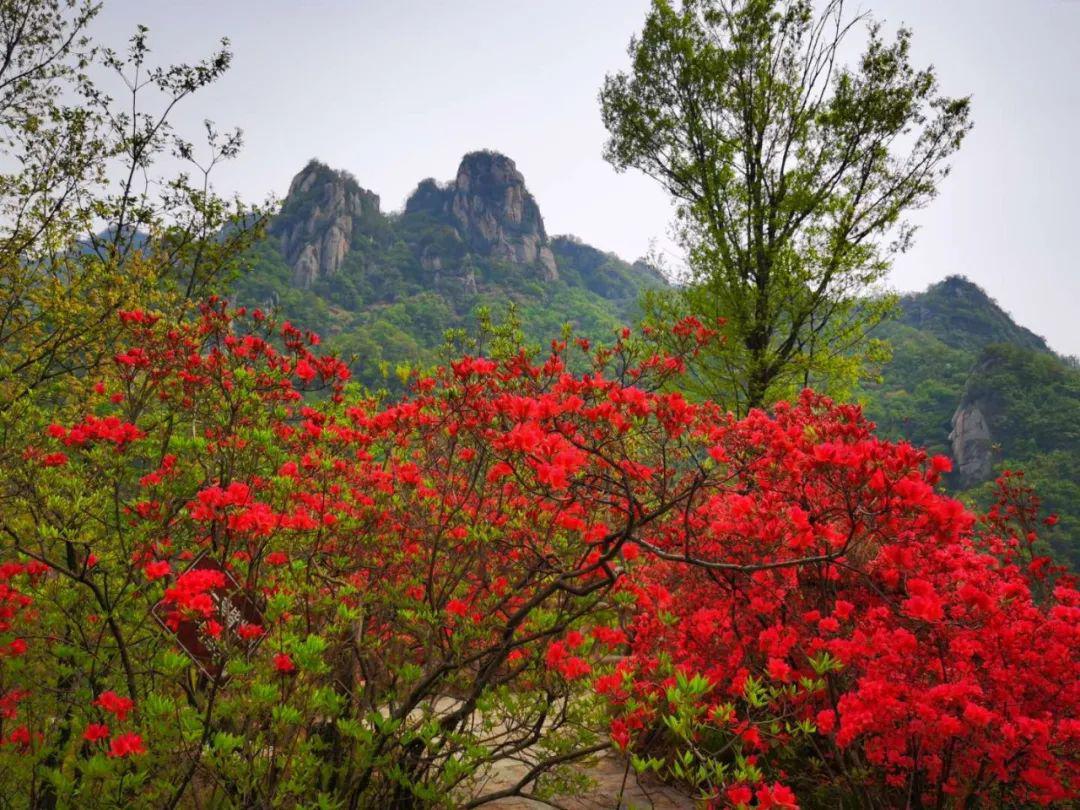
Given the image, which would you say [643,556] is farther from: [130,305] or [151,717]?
[130,305]

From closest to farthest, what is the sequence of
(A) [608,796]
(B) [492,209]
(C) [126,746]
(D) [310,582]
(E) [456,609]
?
1. (C) [126,746]
2. (E) [456,609]
3. (D) [310,582]
4. (A) [608,796]
5. (B) [492,209]

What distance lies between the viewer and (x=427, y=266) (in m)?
71.7

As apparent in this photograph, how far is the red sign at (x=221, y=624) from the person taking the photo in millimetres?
2865

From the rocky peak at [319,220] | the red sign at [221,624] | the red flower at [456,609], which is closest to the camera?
the red sign at [221,624]

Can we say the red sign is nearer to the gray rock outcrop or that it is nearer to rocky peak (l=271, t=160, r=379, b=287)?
the gray rock outcrop

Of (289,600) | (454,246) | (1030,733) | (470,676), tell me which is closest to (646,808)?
(470,676)

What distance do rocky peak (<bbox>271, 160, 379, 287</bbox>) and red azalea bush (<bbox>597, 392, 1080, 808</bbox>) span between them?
66641mm

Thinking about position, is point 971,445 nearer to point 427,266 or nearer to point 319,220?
point 427,266

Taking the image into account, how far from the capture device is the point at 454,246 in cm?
7656

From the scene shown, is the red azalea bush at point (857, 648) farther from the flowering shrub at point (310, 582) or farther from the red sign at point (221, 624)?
the red sign at point (221, 624)

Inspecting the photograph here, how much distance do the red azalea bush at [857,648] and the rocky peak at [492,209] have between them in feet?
245

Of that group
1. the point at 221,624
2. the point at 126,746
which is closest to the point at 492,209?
the point at 221,624

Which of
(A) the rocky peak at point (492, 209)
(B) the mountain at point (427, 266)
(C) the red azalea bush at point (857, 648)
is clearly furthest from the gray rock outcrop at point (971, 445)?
(A) the rocky peak at point (492, 209)

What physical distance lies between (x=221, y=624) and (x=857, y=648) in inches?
144
